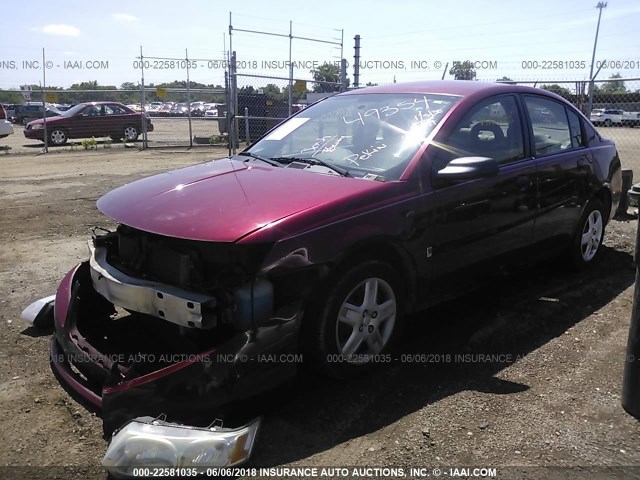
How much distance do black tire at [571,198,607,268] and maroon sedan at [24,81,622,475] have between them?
0.58m

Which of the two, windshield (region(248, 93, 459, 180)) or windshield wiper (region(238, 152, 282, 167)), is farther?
windshield wiper (region(238, 152, 282, 167))

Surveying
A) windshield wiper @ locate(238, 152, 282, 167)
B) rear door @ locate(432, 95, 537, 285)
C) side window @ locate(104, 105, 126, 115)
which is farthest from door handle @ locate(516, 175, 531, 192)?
side window @ locate(104, 105, 126, 115)

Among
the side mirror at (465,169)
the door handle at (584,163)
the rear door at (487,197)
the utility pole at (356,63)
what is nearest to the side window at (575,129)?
the door handle at (584,163)

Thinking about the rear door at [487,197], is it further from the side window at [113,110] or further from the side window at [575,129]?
the side window at [113,110]

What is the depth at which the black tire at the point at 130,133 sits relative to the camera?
20.4m

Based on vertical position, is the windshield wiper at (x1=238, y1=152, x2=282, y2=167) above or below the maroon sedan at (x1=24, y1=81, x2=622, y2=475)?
above

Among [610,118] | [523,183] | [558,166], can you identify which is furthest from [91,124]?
[523,183]

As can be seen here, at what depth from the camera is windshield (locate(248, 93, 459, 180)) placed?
11.6 ft

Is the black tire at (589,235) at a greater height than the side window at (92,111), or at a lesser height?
lesser

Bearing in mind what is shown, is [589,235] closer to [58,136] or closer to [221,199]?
[221,199]

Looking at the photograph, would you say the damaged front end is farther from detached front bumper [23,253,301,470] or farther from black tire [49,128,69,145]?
black tire [49,128,69,145]

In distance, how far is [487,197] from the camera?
383cm

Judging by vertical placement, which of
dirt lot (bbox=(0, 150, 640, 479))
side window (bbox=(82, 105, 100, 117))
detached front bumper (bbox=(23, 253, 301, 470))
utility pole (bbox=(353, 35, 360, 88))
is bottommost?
dirt lot (bbox=(0, 150, 640, 479))

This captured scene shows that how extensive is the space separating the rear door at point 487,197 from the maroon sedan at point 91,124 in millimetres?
15829
